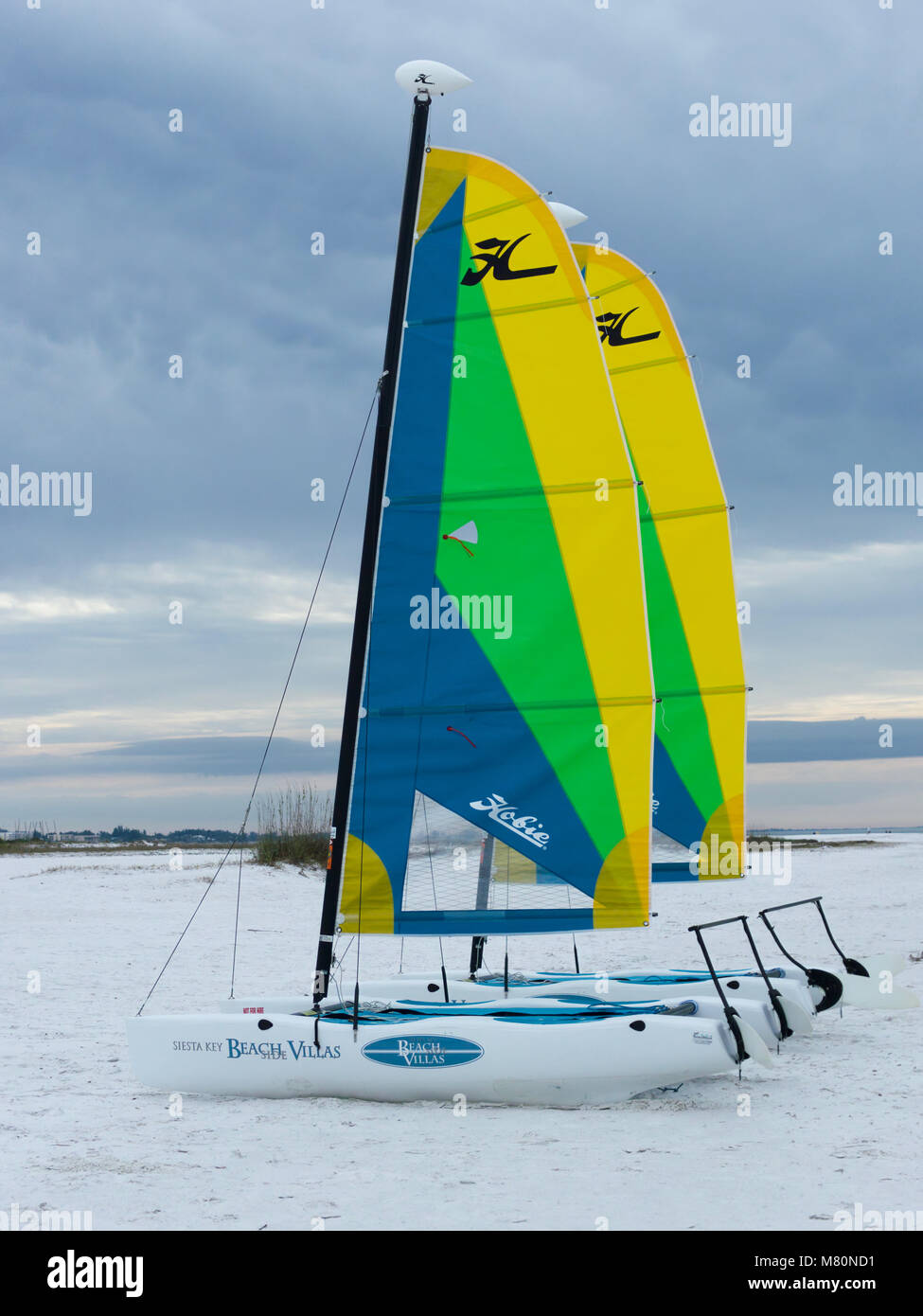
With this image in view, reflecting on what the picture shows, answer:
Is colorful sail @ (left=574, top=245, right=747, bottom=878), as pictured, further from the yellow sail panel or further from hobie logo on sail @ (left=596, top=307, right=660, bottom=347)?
the yellow sail panel

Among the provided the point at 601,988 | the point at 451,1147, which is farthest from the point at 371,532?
the point at 601,988

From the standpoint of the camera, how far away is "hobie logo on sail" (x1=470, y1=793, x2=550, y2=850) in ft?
26.9

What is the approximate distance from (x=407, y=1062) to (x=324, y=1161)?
4.07 feet

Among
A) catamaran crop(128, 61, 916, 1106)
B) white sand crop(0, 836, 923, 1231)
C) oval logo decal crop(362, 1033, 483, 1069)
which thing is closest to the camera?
white sand crop(0, 836, 923, 1231)

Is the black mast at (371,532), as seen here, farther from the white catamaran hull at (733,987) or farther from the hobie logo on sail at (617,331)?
the hobie logo on sail at (617,331)

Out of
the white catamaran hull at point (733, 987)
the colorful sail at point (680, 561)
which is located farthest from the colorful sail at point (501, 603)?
the colorful sail at point (680, 561)

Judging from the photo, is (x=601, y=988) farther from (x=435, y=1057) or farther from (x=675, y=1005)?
(x=435, y=1057)

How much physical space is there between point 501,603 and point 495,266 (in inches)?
92.9

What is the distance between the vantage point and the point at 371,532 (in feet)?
27.0

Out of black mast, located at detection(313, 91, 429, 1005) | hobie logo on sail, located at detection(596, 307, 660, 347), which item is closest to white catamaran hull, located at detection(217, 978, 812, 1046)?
black mast, located at detection(313, 91, 429, 1005)

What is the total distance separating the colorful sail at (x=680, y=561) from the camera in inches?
478

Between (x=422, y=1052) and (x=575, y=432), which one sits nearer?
(x=422, y=1052)

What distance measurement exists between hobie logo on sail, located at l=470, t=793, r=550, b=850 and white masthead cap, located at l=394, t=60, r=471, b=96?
4.82 meters

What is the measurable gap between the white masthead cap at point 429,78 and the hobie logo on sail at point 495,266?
103 centimetres
